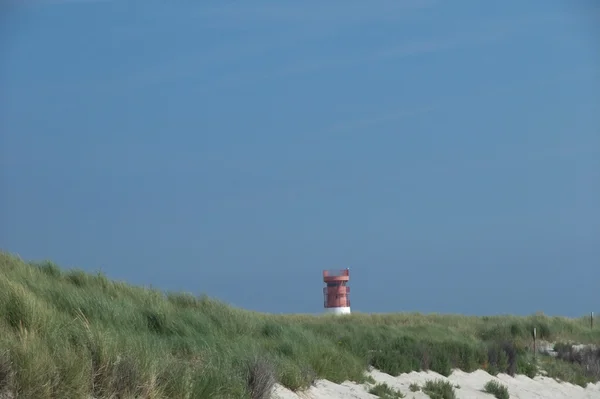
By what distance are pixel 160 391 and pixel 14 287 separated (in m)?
3.04

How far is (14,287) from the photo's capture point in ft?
40.1

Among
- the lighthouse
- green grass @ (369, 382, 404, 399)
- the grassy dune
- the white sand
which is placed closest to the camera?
the grassy dune

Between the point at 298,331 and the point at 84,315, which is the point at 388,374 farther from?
the point at 84,315

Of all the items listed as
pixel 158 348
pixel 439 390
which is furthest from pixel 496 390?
pixel 158 348

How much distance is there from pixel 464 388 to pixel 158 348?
9.26m

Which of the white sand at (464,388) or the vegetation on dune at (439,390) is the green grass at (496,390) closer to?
the white sand at (464,388)

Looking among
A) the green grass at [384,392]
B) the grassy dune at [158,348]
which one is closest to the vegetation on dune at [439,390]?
the grassy dune at [158,348]

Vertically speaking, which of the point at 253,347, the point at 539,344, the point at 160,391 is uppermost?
the point at 539,344

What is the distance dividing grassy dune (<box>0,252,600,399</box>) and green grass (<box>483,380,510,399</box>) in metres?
0.98

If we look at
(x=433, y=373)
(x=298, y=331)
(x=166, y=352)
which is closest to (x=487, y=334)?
(x=433, y=373)

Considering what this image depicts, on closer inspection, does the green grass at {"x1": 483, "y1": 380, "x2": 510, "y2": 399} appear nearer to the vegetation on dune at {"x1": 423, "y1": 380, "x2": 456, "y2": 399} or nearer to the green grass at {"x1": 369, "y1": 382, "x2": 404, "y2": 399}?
the vegetation on dune at {"x1": 423, "y1": 380, "x2": 456, "y2": 399}

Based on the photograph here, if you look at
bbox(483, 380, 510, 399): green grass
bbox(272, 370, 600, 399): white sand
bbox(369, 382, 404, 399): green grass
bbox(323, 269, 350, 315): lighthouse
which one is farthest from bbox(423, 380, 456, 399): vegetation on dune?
bbox(323, 269, 350, 315): lighthouse

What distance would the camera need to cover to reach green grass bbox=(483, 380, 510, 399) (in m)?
19.4

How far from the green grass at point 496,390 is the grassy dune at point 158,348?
98cm
